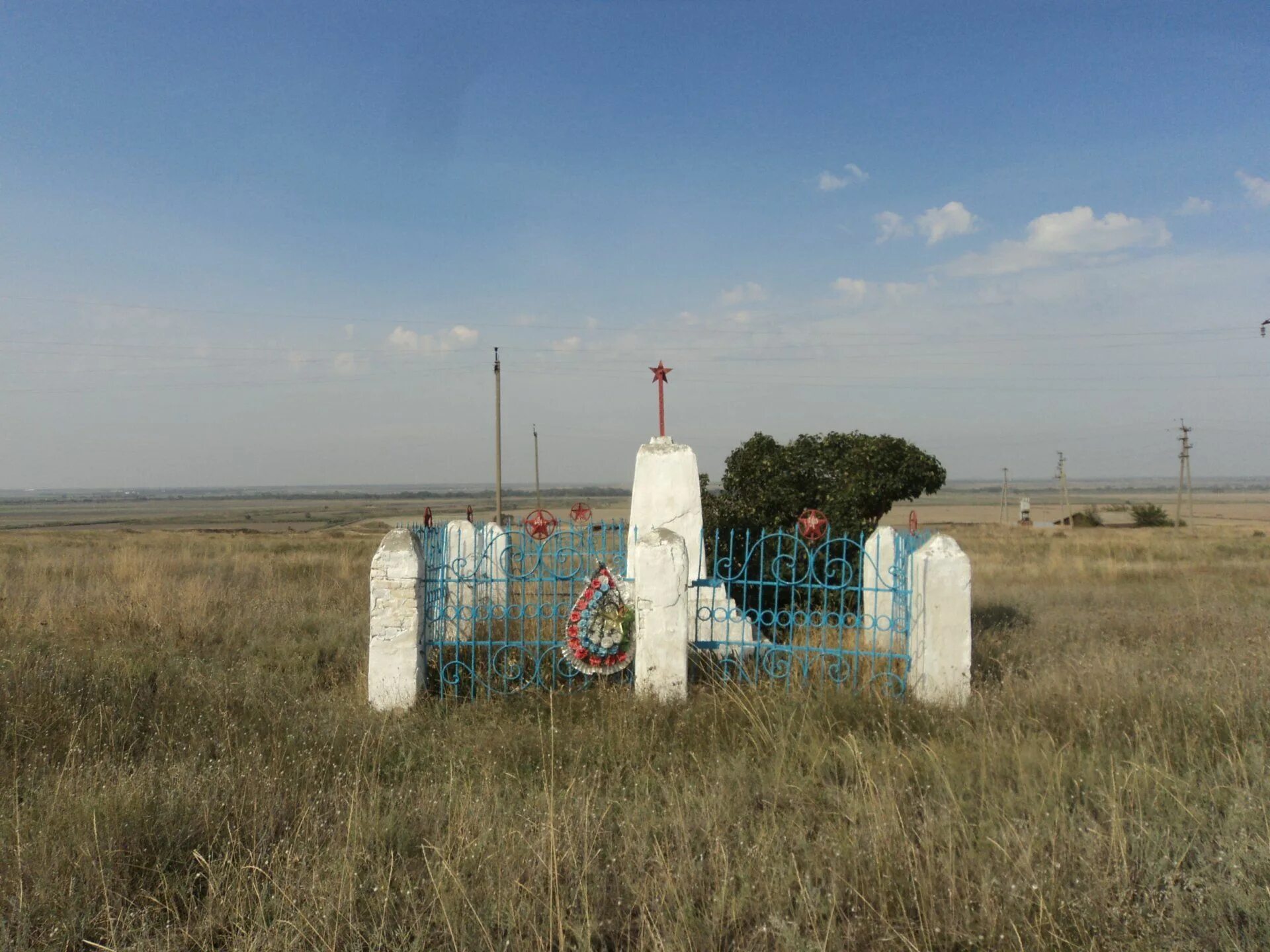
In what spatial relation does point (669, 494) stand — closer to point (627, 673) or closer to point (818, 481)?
point (627, 673)

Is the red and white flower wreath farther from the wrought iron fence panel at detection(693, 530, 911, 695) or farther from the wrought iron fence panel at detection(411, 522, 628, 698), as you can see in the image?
the wrought iron fence panel at detection(693, 530, 911, 695)

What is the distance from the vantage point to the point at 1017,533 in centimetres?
3375

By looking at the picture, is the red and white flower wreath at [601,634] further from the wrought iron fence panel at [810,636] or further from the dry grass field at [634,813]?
the wrought iron fence panel at [810,636]

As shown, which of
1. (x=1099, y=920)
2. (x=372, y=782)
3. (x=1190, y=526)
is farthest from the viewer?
(x=1190, y=526)

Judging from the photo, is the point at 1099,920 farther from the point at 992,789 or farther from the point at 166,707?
the point at 166,707

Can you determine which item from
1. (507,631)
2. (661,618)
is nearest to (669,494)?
(661,618)

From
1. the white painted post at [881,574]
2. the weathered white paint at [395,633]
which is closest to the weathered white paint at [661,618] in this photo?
the weathered white paint at [395,633]

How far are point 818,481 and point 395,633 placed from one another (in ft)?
25.6

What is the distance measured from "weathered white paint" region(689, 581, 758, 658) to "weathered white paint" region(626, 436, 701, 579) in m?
0.26

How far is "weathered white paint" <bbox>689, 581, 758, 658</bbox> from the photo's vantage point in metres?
6.98

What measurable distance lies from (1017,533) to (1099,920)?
112 ft

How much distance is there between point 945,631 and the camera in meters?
5.97

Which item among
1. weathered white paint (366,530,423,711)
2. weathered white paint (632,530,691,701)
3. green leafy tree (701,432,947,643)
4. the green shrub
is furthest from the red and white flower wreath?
the green shrub

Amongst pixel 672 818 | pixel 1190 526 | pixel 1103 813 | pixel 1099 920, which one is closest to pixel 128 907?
pixel 672 818
